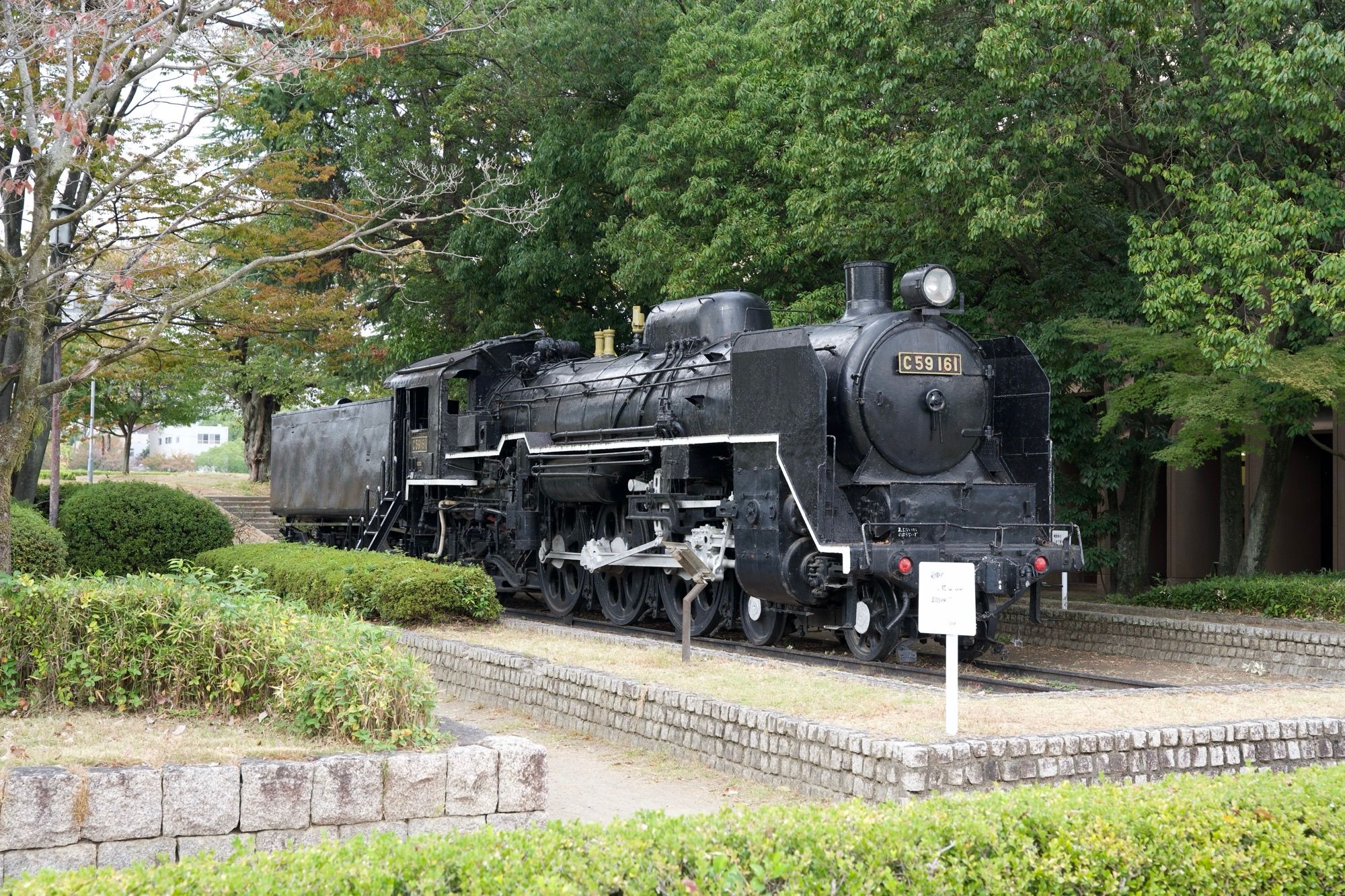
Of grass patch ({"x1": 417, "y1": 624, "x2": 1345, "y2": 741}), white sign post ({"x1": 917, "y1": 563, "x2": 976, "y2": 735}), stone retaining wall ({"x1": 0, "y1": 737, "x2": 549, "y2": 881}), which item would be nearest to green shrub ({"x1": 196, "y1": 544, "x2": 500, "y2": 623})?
grass patch ({"x1": 417, "y1": 624, "x2": 1345, "y2": 741})

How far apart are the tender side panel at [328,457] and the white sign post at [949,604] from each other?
43.3 feet

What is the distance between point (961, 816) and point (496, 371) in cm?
1418

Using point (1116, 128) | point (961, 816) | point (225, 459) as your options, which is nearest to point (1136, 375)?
point (1116, 128)

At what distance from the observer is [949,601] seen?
799 centimetres

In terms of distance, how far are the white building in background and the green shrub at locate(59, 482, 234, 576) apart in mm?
76167

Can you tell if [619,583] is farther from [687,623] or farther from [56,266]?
[56,266]

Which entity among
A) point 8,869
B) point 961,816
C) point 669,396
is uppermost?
point 669,396

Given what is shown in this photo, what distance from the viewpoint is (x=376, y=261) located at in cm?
2575

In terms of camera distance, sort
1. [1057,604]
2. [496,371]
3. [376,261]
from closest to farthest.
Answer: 1. [1057,604]
2. [496,371]
3. [376,261]

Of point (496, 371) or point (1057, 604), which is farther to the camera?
point (496, 371)

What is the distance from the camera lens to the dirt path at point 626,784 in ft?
25.1

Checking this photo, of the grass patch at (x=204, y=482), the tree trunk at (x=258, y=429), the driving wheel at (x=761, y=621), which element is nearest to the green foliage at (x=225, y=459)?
the grass patch at (x=204, y=482)

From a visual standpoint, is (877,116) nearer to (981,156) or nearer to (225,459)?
(981,156)

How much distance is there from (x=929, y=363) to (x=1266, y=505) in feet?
23.9
